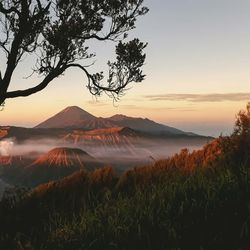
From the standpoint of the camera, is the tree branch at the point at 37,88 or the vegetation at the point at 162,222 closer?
the vegetation at the point at 162,222

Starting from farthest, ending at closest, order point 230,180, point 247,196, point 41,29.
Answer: point 41,29
point 230,180
point 247,196

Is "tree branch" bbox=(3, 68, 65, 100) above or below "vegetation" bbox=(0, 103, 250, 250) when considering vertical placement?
above

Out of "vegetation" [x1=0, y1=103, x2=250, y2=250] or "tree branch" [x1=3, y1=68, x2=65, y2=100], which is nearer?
"vegetation" [x1=0, y1=103, x2=250, y2=250]

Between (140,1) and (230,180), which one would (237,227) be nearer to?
(230,180)

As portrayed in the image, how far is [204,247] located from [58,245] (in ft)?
8.08

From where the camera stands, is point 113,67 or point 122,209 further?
point 113,67

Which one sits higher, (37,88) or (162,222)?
(37,88)

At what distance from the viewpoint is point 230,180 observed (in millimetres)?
10469

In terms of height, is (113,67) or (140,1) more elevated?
(140,1)

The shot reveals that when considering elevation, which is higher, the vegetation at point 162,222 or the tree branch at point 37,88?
the tree branch at point 37,88

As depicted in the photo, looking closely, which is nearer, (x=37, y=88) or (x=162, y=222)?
(x=162, y=222)

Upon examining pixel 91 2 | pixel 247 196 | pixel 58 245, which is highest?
pixel 91 2

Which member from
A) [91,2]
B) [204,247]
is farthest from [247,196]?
[91,2]

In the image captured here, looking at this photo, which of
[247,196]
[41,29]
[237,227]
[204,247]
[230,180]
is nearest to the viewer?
[204,247]
